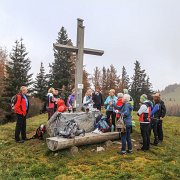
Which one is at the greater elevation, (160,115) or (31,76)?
(31,76)

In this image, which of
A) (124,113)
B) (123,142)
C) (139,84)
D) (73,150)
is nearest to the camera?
(73,150)

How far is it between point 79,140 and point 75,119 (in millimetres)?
1244

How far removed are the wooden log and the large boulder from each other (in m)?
0.75

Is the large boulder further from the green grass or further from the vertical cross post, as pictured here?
the green grass

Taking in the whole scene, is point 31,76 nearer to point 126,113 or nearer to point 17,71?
point 17,71

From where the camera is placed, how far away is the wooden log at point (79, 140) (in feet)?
25.8

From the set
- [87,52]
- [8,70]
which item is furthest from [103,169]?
[8,70]

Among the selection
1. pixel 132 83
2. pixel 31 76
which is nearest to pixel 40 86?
pixel 31 76

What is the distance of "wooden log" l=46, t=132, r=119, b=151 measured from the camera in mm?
7879

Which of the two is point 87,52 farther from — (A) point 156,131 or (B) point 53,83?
(B) point 53,83

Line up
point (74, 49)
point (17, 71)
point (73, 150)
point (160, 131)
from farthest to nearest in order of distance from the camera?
point (17, 71) < point (160, 131) < point (74, 49) < point (73, 150)

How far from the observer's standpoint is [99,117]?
1023 centimetres

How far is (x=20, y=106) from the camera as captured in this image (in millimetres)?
9500

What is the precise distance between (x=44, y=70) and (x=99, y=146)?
31749 millimetres
